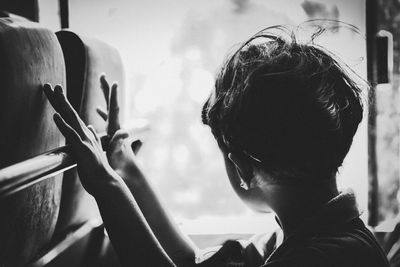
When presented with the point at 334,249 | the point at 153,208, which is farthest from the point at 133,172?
the point at 334,249

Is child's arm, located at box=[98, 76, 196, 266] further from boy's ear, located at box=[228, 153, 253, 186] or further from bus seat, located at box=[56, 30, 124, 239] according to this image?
boy's ear, located at box=[228, 153, 253, 186]

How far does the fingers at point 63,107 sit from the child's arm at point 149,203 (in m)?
0.28

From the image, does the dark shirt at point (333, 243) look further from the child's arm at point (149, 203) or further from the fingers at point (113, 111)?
the fingers at point (113, 111)

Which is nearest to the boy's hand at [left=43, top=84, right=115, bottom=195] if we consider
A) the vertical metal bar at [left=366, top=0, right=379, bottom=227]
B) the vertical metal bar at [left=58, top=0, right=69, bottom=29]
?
the vertical metal bar at [left=58, top=0, right=69, bottom=29]

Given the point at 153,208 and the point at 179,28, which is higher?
the point at 179,28

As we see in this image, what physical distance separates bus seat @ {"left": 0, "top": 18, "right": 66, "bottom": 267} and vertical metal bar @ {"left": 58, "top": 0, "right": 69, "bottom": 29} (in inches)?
37.4

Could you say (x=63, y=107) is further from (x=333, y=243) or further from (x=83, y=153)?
(x=333, y=243)

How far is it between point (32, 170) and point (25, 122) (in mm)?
158

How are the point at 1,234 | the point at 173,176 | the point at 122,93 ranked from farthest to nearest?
the point at 173,176
the point at 122,93
the point at 1,234

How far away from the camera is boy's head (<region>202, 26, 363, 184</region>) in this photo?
72 cm

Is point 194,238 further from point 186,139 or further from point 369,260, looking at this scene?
point 369,260

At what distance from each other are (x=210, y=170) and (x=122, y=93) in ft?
1.92

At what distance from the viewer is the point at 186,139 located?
65.7 inches

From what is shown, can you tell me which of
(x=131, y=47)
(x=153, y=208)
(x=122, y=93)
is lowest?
(x=153, y=208)
